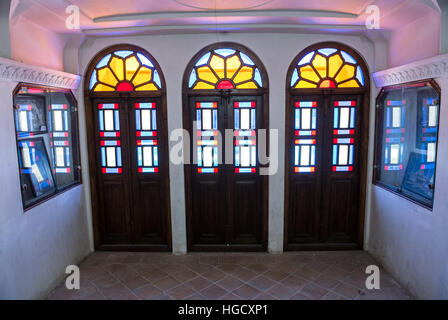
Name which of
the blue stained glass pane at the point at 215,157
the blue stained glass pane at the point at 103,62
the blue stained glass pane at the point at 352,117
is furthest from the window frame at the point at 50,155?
the blue stained glass pane at the point at 352,117

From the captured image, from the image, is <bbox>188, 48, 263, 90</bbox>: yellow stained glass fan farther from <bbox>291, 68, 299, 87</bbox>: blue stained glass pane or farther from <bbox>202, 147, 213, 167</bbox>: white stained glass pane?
<bbox>202, 147, 213, 167</bbox>: white stained glass pane

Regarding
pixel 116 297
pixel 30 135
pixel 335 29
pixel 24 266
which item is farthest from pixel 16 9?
pixel 335 29

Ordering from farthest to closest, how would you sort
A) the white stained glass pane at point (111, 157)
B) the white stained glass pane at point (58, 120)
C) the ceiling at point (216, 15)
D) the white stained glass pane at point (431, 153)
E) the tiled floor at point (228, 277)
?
the white stained glass pane at point (111, 157) → the white stained glass pane at point (58, 120) → the tiled floor at point (228, 277) → the ceiling at point (216, 15) → the white stained glass pane at point (431, 153)

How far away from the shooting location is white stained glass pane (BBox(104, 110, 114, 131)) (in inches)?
193

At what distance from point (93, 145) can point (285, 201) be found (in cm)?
323

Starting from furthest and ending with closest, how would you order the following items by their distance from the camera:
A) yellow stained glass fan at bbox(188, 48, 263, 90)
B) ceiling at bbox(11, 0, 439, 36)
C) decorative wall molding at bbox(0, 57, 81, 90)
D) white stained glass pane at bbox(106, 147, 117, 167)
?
white stained glass pane at bbox(106, 147, 117, 167) < yellow stained glass fan at bbox(188, 48, 263, 90) < ceiling at bbox(11, 0, 439, 36) < decorative wall molding at bbox(0, 57, 81, 90)

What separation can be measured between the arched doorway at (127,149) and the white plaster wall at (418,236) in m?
3.31

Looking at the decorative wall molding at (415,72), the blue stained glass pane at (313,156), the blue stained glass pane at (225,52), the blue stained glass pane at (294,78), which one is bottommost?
the blue stained glass pane at (313,156)

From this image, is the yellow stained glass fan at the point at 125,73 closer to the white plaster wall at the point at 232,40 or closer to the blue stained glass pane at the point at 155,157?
the white plaster wall at the point at 232,40

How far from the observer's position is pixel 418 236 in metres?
3.71

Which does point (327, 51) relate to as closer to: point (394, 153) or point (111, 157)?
point (394, 153)

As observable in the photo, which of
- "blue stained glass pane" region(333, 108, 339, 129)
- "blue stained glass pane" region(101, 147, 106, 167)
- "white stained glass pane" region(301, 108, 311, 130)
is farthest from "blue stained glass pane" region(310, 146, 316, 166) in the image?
"blue stained glass pane" region(101, 147, 106, 167)

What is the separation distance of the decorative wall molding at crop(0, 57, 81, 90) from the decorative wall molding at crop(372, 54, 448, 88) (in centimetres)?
449

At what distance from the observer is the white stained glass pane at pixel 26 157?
12.0 ft
